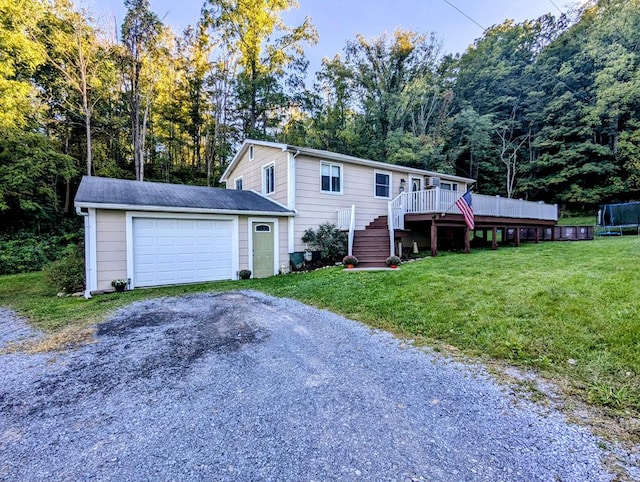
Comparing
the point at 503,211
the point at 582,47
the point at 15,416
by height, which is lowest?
the point at 15,416

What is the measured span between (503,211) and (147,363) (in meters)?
12.9

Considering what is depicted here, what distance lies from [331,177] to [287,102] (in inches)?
440

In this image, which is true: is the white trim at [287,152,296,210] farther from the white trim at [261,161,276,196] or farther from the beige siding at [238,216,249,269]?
the beige siding at [238,216,249,269]

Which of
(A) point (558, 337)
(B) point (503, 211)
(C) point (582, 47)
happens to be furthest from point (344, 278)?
(C) point (582, 47)

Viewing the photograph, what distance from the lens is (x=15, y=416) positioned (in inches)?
96.0

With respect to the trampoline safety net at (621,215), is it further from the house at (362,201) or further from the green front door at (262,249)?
the green front door at (262,249)

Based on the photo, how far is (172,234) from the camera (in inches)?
331

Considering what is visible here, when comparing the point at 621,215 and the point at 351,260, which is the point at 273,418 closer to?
the point at 351,260

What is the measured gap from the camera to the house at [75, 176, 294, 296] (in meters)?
7.45

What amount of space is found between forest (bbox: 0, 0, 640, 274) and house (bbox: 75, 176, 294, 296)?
762cm

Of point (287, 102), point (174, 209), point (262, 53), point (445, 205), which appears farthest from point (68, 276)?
point (262, 53)

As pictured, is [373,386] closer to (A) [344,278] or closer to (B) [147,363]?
(B) [147,363]

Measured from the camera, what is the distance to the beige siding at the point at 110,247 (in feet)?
24.3

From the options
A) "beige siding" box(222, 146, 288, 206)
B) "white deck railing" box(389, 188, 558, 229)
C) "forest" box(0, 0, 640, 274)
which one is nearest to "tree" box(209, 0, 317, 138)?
"forest" box(0, 0, 640, 274)
